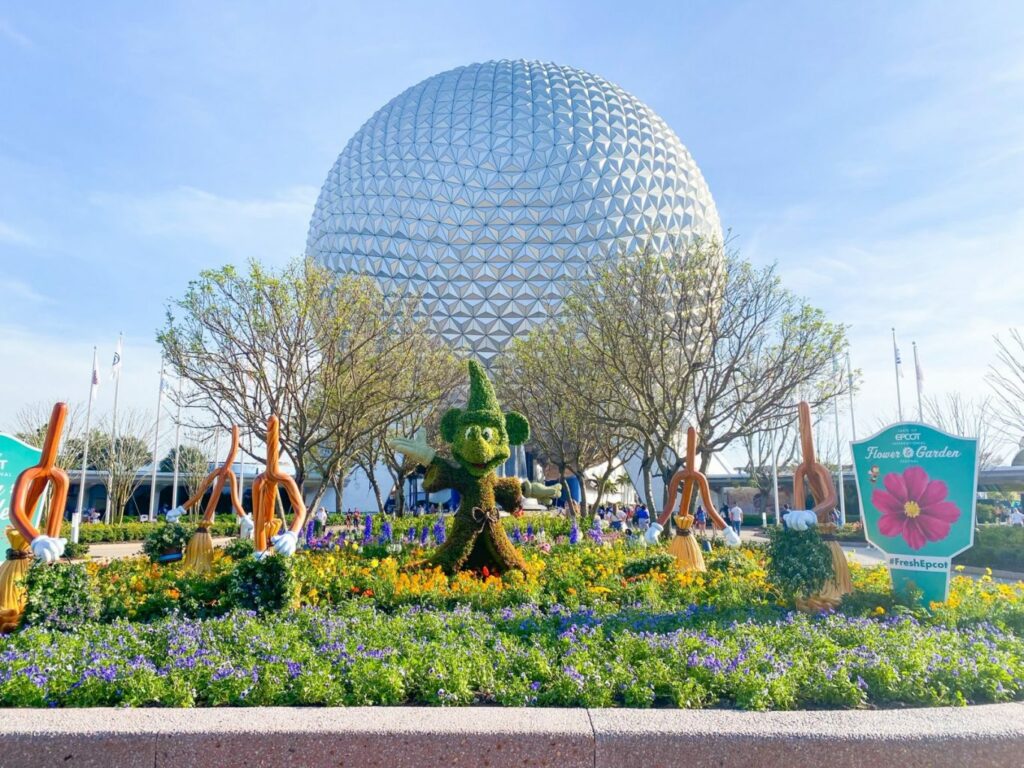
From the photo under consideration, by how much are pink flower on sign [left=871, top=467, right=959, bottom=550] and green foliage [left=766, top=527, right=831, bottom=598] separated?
989mm

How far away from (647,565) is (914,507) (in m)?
4.08

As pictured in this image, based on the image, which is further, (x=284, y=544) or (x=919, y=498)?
(x=919, y=498)

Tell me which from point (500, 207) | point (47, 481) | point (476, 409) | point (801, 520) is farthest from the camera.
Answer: point (500, 207)

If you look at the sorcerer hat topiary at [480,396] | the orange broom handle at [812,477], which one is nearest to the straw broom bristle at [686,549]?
the orange broom handle at [812,477]

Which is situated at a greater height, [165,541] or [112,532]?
[165,541]

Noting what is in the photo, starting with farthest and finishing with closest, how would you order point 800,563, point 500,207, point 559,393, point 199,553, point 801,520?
point 500,207 < point 559,393 < point 199,553 < point 801,520 < point 800,563

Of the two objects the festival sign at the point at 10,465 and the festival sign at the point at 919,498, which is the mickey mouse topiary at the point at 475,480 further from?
the festival sign at the point at 919,498

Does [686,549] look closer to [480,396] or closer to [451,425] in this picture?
[480,396]

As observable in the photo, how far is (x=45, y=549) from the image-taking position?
696 cm

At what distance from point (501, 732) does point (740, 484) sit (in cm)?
5036

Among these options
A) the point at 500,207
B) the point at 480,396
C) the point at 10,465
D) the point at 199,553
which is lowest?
the point at 199,553

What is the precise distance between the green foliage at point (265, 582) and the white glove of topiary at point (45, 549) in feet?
5.73

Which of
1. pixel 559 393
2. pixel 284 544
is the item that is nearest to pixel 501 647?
pixel 284 544

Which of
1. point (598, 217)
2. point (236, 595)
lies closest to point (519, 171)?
point (598, 217)
